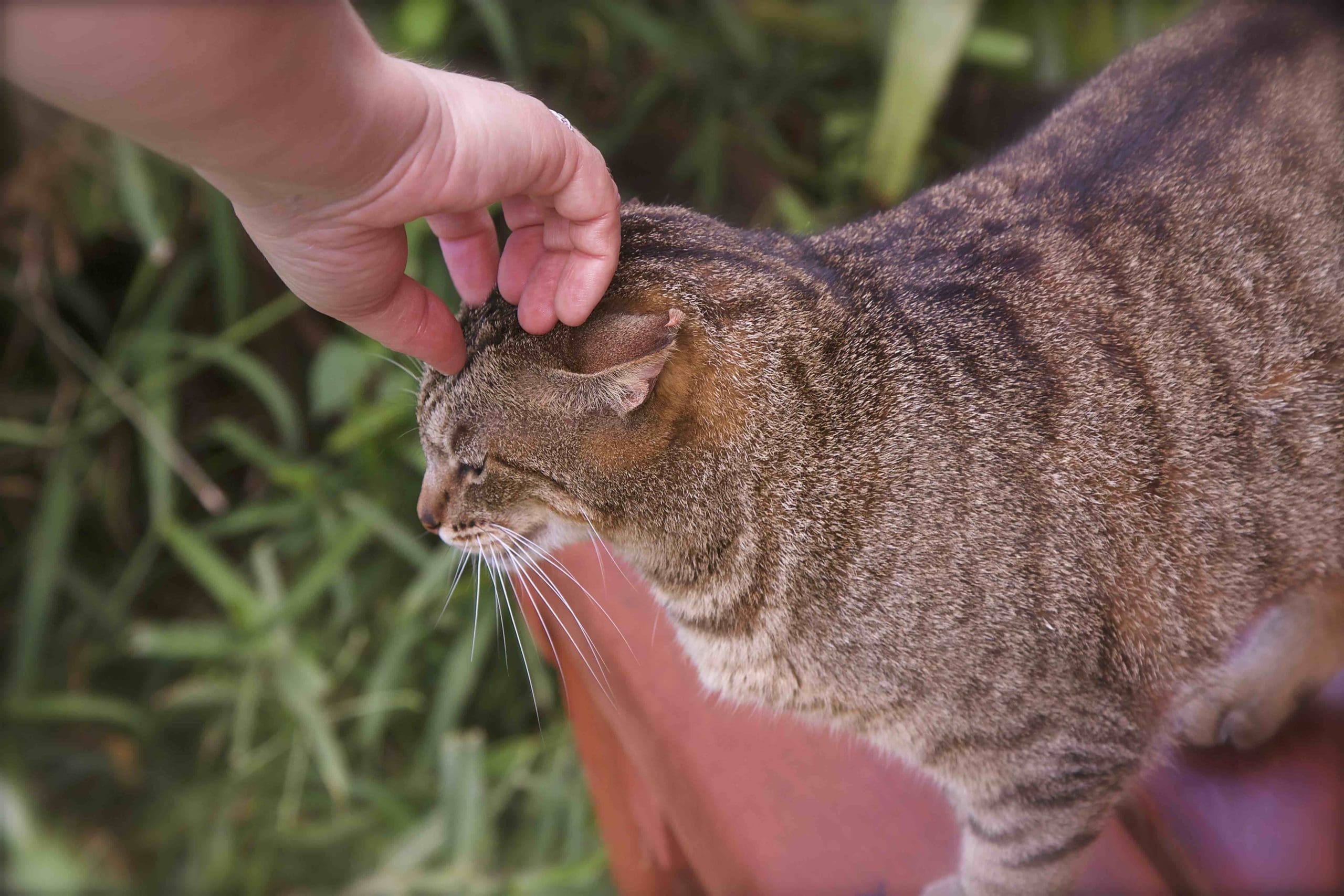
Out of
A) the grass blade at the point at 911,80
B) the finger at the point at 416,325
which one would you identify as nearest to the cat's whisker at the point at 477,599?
the finger at the point at 416,325

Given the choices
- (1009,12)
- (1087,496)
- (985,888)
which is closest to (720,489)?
(1087,496)

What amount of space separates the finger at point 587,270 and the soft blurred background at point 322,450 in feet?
1.94

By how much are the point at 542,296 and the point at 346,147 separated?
18 centimetres

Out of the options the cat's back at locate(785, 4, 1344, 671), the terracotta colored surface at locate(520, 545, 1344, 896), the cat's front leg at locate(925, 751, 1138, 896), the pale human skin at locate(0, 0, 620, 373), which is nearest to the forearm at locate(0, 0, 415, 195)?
the pale human skin at locate(0, 0, 620, 373)

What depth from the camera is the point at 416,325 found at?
2.46ft

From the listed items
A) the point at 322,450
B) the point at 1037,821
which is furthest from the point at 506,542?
the point at 322,450

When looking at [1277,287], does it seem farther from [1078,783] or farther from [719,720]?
[719,720]

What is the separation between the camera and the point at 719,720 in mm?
938

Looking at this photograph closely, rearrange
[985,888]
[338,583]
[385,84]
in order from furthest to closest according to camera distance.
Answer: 1. [338,583]
2. [985,888]
3. [385,84]

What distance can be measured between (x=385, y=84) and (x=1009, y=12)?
1.49 m

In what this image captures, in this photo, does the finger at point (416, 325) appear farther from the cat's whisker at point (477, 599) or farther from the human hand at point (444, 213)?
the cat's whisker at point (477, 599)

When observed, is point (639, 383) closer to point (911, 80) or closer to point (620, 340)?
point (620, 340)

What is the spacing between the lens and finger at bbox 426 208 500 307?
2.55 ft

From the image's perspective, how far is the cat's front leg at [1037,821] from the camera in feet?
2.47
